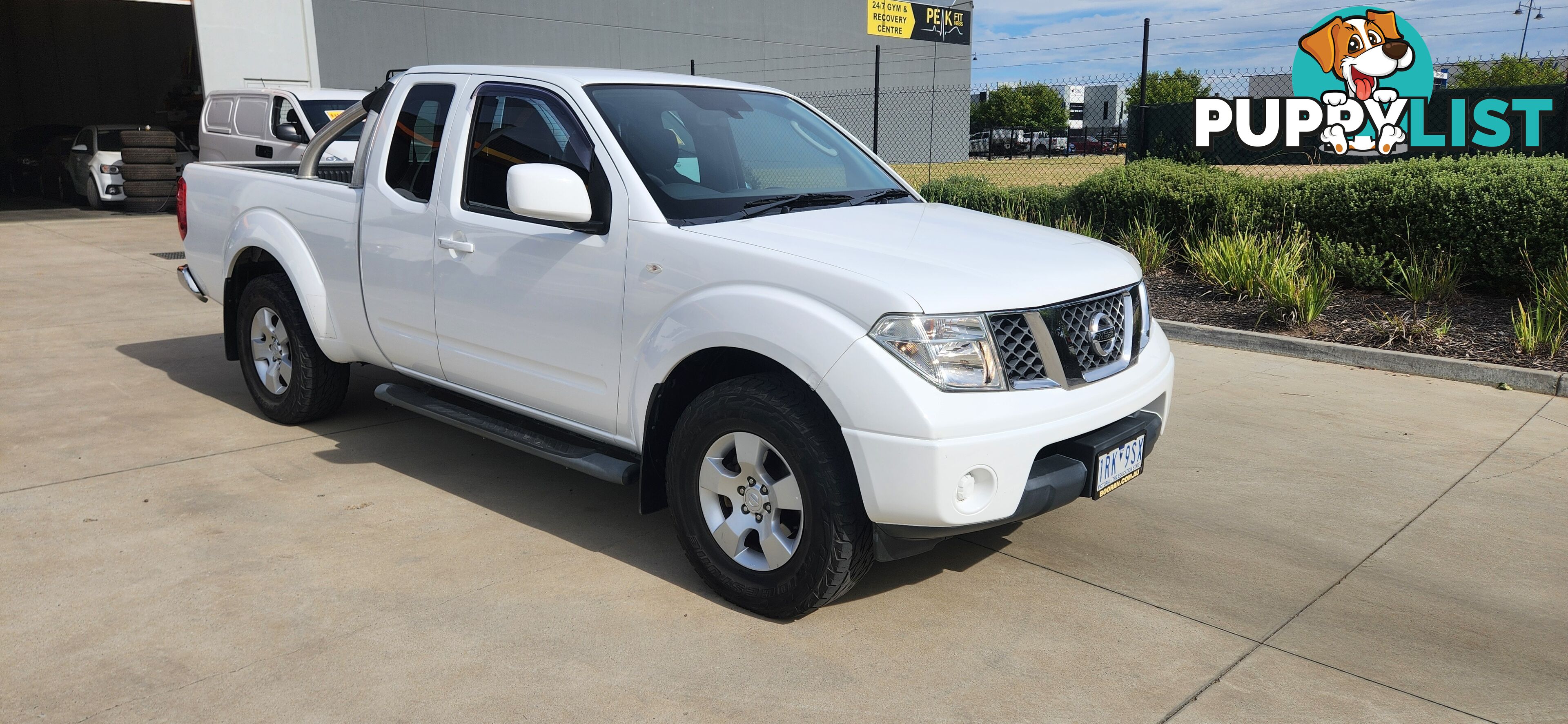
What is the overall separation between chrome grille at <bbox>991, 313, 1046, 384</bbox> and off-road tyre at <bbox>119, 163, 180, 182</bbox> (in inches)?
745

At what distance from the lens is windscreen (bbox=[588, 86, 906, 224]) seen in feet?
13.5

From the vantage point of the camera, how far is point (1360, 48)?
19641 mm

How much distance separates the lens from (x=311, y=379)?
564 cm

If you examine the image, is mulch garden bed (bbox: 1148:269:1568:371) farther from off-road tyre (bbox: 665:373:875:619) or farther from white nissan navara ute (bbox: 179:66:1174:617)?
off-road tyre (bbox: 665:373:875:619)

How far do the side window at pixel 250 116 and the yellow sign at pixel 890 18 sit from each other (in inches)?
1128

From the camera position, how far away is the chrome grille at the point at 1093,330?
3.60m

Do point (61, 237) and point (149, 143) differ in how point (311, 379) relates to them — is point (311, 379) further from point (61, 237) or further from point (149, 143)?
point (149, 143)

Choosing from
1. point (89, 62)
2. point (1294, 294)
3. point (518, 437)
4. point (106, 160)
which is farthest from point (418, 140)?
point (89, 62)

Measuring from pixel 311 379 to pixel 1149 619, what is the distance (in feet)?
13.6

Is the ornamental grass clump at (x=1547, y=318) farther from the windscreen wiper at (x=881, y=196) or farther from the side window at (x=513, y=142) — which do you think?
the side window at (x=513, y=142)

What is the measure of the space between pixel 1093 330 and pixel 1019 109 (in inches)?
3565

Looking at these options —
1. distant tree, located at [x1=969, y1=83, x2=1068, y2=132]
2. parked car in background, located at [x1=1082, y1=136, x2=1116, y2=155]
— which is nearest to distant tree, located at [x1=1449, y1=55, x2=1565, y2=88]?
parked car in background, located at [x1=1082, y1=136, x2=1116, y2=155]

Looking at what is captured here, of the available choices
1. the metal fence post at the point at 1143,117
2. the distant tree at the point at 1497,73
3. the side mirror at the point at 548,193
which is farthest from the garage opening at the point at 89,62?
the distant tree at the point at 1497,73

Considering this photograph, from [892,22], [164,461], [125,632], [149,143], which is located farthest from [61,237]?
[892,22]
